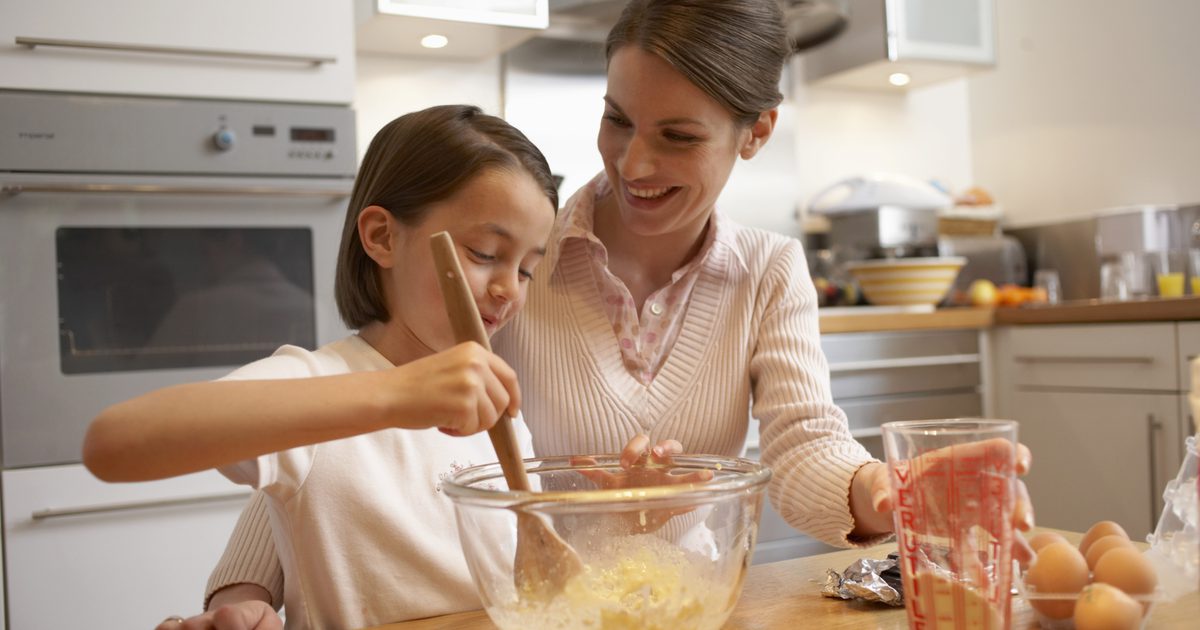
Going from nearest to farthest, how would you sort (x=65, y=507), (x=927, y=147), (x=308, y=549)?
(x=308, y=549)
(x=65, y=507)
(x=927, y=147)

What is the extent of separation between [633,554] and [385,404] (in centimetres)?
18

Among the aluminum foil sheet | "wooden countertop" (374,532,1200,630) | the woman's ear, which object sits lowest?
"wooden countertop" (374,532,1200,630)

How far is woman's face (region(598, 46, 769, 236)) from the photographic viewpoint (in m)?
1.19

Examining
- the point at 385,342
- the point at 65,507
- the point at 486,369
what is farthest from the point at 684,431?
the point at 65,507

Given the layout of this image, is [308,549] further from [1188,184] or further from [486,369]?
[1188,184]

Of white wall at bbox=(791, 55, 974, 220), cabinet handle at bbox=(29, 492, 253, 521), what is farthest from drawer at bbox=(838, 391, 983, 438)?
cabinet handle at bbox=(29, 492, 253, 521)

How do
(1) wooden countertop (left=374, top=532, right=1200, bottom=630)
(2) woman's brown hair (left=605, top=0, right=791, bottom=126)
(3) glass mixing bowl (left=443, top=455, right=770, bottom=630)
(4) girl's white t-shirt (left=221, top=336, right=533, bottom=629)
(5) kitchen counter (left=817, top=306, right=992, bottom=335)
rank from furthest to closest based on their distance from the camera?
1. (5) kitchen counter (left=817, top=306, right=992, bottom=335)
2. (2) woman's brown hair (left=605, top=0, right=791, bottom=126)
3. (4) girl's white t-shirt (left=221, top=336, right=533, bottom=629)
4. (1) wooden countertop (left=374, top=532, right=1200, bottom=630)
5. (3) glass mixing bowl (left=443, top=455, right=770, bottom=630)

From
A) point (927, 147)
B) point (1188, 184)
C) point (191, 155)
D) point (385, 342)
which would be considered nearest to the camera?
point (385, 342)

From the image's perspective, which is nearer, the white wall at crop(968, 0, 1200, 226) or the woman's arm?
the woman's arm

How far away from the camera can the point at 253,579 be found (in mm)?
1043

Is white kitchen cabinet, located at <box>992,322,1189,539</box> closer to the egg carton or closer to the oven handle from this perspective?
the oven handle

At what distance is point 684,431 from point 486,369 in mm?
658

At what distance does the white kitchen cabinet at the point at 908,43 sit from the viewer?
3.24 meters

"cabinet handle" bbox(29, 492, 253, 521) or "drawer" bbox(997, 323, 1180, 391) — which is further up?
"drawer" bbox(997, 323, 1180, 391)
